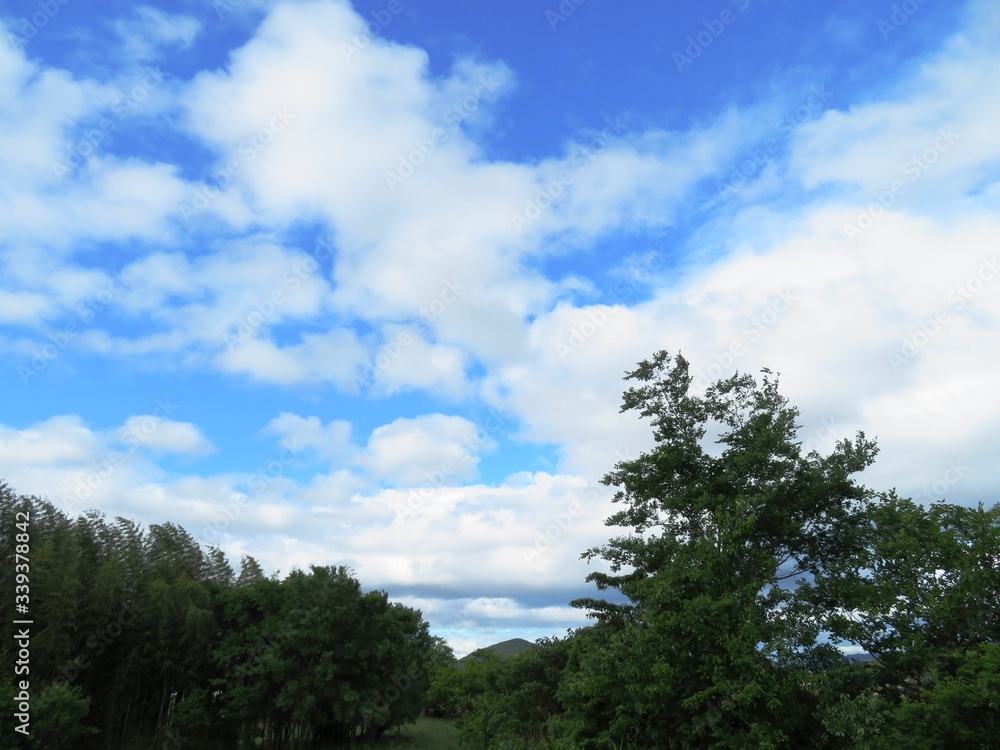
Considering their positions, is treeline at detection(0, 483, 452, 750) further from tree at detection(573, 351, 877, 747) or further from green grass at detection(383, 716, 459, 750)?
tree at detection(573, 351, 877, 747)

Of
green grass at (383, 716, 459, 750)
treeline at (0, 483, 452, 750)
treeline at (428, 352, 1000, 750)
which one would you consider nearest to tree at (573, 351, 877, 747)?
treeline at (428, 352, 1000, 750)

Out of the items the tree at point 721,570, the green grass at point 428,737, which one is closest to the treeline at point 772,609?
the tree at point 721,570

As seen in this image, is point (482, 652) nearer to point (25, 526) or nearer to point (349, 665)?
point (349, 665)

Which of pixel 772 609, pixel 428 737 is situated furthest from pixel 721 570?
pixel 428 737

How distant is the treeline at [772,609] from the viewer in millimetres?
15664

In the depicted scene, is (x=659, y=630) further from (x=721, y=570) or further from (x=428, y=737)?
(x=428, y=737)

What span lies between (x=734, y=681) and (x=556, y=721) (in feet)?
28.6

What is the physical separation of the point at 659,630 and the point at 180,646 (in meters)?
29.6

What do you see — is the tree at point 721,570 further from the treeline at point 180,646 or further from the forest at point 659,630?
the treeline at point 180,646

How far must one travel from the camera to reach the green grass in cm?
4702

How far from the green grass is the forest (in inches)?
371

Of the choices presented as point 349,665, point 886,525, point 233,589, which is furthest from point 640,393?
point 233,589

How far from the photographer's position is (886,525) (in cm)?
1956

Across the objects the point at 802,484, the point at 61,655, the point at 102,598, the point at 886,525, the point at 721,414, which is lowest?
the point at 61,655
